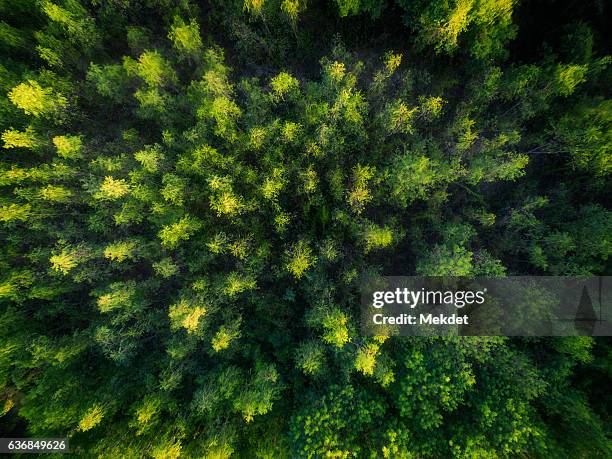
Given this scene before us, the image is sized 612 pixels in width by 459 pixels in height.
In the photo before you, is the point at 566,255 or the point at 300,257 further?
the point at 566,255

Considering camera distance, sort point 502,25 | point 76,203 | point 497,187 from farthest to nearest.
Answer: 1. point 497,187
2. point 76,203
3. point 502,25

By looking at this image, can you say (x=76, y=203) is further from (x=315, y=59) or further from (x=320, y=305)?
(x=315, y=59)

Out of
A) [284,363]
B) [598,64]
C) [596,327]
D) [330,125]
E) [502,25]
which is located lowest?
[284,363]

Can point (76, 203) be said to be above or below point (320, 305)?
above

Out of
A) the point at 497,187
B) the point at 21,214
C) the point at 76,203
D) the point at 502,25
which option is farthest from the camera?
the point at 497,187

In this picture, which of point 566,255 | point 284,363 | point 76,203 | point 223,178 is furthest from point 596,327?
point 76,203

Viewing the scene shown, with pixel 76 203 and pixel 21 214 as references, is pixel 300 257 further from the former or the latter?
pixel 21 214
